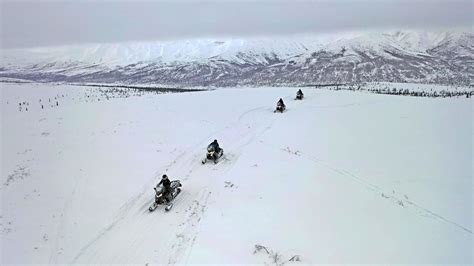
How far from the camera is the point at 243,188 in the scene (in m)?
16.2

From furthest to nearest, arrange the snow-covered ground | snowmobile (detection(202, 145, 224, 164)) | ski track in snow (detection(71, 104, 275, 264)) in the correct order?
snowmobile (detection(202, 145, 224, 164)) < ski track in snow (detection(71, 104, 275, 264)) < the snow-covered ground

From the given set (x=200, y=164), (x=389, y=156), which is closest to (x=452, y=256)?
(x=389, y=156)

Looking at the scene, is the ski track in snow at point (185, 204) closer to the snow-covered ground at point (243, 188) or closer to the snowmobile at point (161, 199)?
the snow-covered ground at point (243, 188)

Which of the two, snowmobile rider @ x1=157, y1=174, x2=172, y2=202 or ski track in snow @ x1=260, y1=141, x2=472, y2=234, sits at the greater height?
snowmobile rider @ x1=157, y1=174, x2=172, y2=202

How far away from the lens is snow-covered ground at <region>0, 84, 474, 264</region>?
11797 millimetres

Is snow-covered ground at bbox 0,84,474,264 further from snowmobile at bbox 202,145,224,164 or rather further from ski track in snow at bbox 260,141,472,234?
snowmobile at bbox 202,145,224,164

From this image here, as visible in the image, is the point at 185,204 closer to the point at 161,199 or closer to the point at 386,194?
the point at 161,199

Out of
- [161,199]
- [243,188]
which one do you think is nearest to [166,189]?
[161,199]

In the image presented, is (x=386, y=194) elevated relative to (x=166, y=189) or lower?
lower

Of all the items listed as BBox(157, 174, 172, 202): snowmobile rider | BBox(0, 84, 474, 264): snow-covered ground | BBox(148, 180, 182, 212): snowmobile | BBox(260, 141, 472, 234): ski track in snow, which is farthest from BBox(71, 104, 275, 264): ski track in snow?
BBox(260, 141, 472, 234): ski track in snow

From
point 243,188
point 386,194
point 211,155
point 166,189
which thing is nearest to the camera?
point 386,194

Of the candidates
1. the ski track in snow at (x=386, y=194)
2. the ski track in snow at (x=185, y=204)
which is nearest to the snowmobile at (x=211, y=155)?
the ski track in snow at (x=185, y=204)

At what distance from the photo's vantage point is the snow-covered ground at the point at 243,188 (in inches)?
464

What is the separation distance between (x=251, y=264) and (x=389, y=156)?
1104 centimetres
